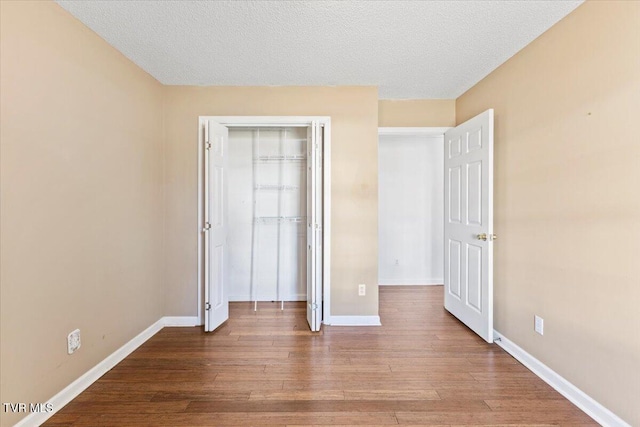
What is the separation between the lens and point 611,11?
5.51ft

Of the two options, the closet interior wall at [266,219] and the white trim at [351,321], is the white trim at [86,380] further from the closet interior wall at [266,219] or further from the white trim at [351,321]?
the white trim at [351,321]

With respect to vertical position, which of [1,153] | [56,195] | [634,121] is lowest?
[56,195]

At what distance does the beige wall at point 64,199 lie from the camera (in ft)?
5.15

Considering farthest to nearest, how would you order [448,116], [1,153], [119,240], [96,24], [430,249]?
[430,249] < [448,116] < [119,240] < [96,24] < [1,153]

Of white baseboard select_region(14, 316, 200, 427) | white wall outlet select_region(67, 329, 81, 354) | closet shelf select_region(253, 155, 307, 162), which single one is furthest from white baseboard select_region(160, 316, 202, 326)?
closet shelf select_region(253, 155, 307, 162)

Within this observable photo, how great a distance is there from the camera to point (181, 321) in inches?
121

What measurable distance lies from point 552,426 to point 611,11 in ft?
7.81

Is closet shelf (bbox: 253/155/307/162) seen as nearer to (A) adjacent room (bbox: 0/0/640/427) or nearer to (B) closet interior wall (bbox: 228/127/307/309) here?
(B) closet interior wall (bbox: 228/127/307/309)

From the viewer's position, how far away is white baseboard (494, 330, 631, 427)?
1672 millimetres

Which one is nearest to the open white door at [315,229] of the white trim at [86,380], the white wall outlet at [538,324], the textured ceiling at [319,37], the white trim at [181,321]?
the textured ceiling at [319,37]

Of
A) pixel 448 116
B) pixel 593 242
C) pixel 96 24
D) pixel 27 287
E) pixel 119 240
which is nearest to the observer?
pixel 27 287

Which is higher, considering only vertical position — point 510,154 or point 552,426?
point 510,154

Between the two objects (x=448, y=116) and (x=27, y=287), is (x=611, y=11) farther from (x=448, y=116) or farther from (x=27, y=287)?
(x=27, y=287)

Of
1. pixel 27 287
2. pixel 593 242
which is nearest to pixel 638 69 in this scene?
pixel 593 242
